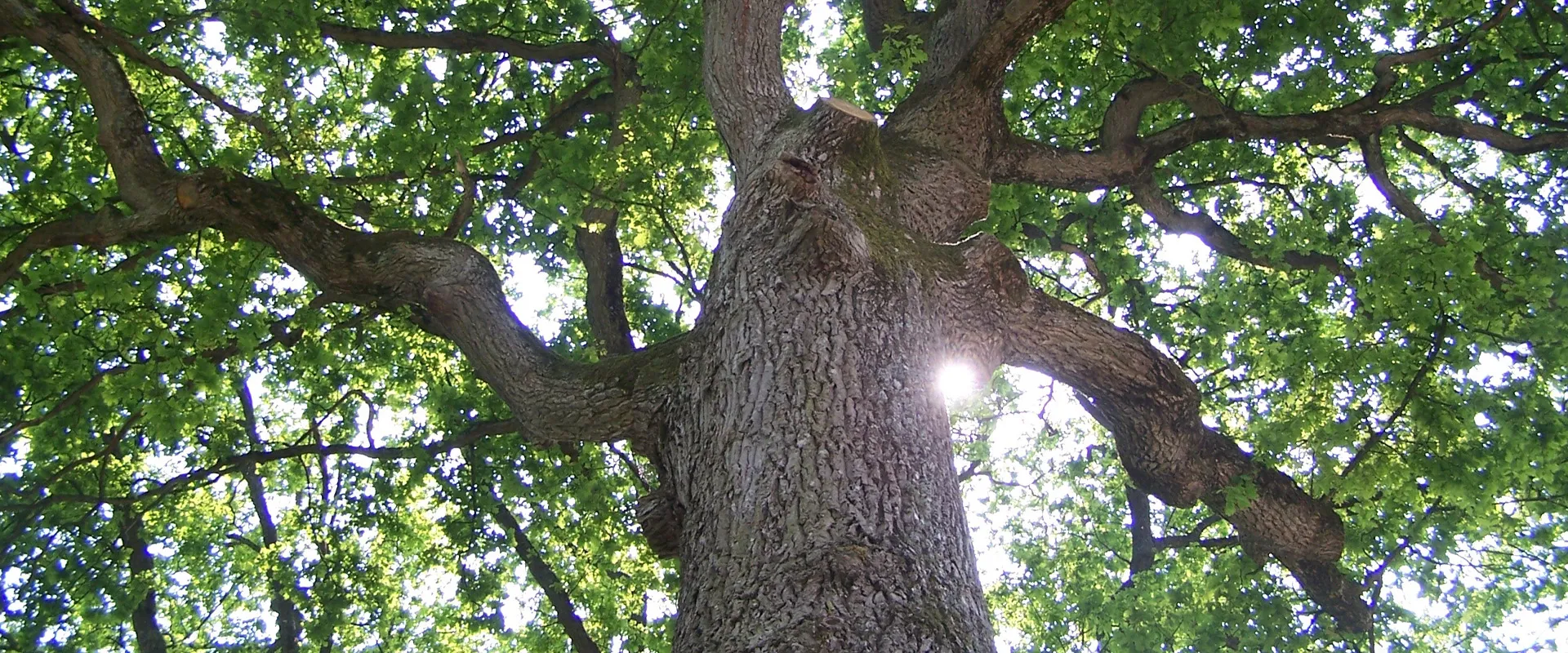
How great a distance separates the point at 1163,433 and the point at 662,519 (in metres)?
3.06

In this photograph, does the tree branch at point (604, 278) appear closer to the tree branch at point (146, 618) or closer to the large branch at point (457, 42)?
the large branch at point (457, 42)

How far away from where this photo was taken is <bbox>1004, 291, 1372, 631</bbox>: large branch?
4832 millimetres

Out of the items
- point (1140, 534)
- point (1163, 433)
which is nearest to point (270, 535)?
point (1140, 534)

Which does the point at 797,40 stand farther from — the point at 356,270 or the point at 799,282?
the point at 799,282

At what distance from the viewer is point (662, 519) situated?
365 centimetres

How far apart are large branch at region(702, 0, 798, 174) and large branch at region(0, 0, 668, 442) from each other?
1.57m

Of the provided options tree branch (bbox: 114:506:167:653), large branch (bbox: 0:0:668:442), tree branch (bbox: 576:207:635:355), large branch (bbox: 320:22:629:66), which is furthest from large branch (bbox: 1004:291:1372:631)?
tree branch (bbox: 114:506:167:653)

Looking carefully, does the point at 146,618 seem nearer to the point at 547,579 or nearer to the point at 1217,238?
the point at 547,579

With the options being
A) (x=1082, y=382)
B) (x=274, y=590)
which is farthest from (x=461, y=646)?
(x=1082, y=382)

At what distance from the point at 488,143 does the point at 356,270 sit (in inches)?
93.3

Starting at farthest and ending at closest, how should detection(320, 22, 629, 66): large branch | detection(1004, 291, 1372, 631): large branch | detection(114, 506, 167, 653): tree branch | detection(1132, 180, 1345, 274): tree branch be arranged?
detection(114, 506, 167, 653): tree branch, detection(1132, 180, 1345, 274): tree branch, detection(320, 22, 629, 66): large branch, detection(1004, 291, 1372, 631): large branch

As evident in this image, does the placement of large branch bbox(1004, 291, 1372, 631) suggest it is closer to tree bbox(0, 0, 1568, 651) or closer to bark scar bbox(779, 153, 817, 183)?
tree bbox(0, 0, 1568, 651)

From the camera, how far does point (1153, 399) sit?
5152 mm

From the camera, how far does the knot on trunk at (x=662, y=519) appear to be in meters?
3.63
